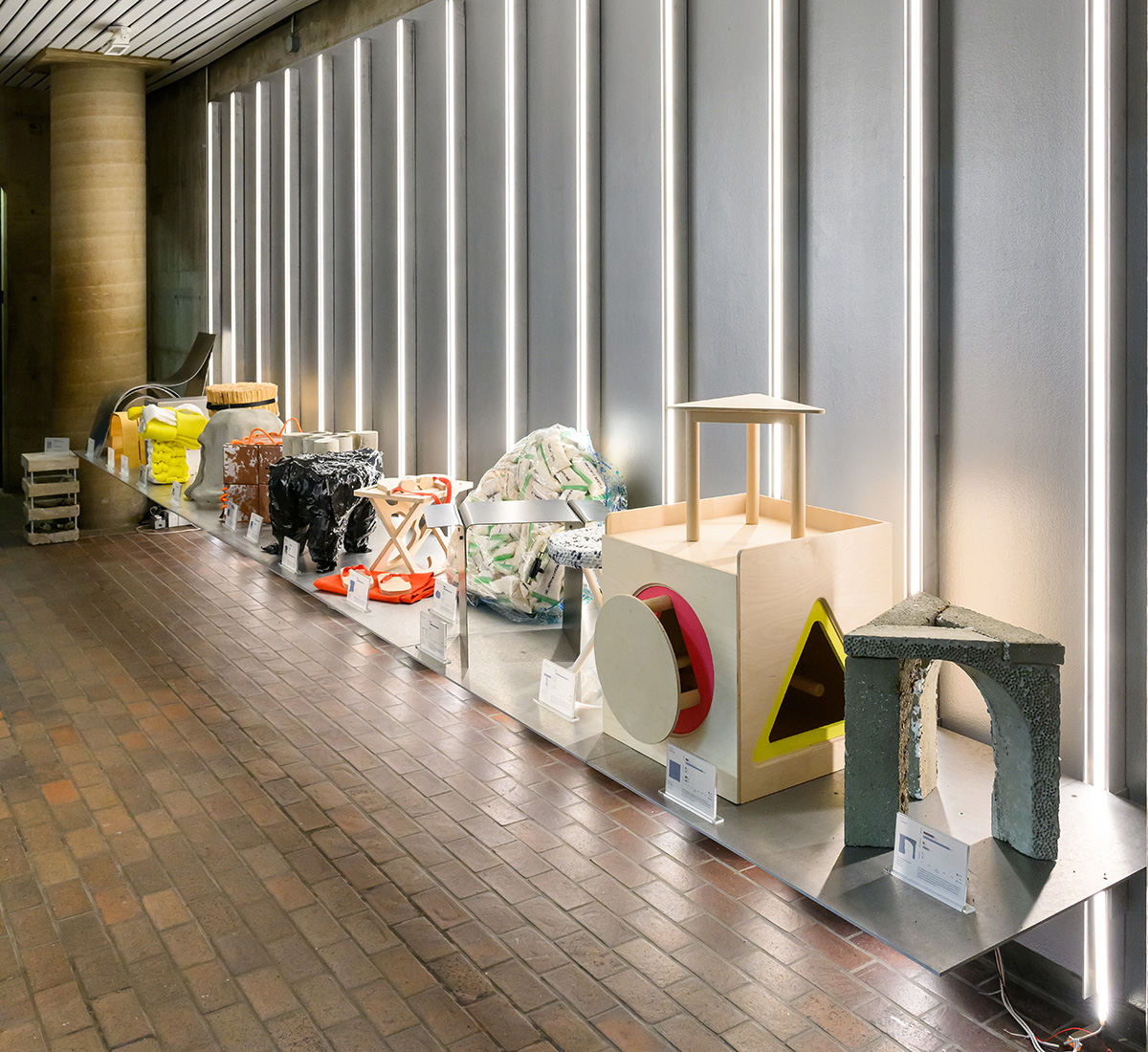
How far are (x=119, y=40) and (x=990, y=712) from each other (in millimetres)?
7099

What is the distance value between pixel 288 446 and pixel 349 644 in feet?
4.36

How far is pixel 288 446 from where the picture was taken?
5316 mm

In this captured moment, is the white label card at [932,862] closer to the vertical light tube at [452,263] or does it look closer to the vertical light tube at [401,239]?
the vertical light tube at [452,263]

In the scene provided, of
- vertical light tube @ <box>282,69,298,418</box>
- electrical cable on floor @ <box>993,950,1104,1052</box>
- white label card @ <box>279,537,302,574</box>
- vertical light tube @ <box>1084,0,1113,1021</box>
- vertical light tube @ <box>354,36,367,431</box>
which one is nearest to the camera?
electrical cable on floor @ <box>993,950,1104,1052</box>

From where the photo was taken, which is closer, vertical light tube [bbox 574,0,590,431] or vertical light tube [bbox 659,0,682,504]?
vertical light tube [bbox 659,0,682,504]

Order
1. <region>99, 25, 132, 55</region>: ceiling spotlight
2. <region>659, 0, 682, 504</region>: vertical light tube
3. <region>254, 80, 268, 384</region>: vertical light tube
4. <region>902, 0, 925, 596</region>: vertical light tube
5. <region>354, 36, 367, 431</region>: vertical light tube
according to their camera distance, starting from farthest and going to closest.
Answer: <region>254, 80, 268, 384</region>: vertical light tube < <region>99, 25, 132, 55</region>: ceiling spotlight < <region>354, 36, 367, 431</region>: vertical light tube < <region>659, 0, 682, 504</region>: vertical light tube < <region>902, 0, 925, 596</region>: vertical light tube

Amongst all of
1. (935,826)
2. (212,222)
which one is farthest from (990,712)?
(212,222)

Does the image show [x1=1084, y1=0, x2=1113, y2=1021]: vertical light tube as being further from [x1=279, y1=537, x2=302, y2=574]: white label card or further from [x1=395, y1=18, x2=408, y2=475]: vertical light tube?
[x1=395, y1=18, x2=408, y2=475]: vertical light tube

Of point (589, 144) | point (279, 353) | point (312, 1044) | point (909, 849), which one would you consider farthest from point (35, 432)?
point (909, 849)

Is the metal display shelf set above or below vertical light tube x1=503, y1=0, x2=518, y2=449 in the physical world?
below

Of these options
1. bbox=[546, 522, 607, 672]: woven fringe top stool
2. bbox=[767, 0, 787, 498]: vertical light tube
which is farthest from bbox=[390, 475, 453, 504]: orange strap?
bbox=[767, 0, 787, 498]: vertical light tube

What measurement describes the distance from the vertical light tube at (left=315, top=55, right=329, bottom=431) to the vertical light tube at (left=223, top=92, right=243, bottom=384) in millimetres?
1377

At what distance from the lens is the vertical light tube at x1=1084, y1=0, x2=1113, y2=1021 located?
2385 millimetres

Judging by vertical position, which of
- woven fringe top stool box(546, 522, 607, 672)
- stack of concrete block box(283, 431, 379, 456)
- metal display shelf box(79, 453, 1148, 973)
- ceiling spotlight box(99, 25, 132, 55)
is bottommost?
metal display shelf box(79, 453, 1148, 973)
